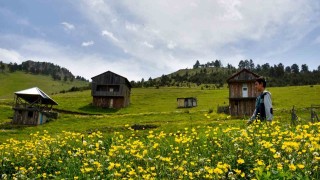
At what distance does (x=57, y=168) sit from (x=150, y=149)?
2831 millimetres

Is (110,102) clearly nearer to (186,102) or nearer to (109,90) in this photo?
(109,90)

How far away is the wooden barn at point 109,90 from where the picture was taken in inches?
2975

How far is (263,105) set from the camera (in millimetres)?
10250

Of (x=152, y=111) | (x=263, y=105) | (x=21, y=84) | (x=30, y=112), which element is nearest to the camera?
(x=263, y=105)

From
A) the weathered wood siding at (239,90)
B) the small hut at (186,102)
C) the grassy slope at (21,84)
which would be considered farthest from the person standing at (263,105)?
the grassy slope at (21,84)

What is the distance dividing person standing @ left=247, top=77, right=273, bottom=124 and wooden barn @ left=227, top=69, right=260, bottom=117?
156 ft

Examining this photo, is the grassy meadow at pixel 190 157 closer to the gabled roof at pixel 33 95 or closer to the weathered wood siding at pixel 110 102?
the gabled roof at pixel 33 95

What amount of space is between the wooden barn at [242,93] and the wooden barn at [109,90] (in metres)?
26.4

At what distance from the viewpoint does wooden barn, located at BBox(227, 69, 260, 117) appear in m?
57.2

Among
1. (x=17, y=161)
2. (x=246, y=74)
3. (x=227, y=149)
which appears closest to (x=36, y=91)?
(x=246, y=74)

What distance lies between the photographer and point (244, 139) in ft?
24.8

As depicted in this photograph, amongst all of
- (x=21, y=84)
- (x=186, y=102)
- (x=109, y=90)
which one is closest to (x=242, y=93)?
→ (x=186, y=102)

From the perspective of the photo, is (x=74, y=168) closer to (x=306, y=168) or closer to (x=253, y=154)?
(x=253, y=154)

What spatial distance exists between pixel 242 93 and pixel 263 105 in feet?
160
